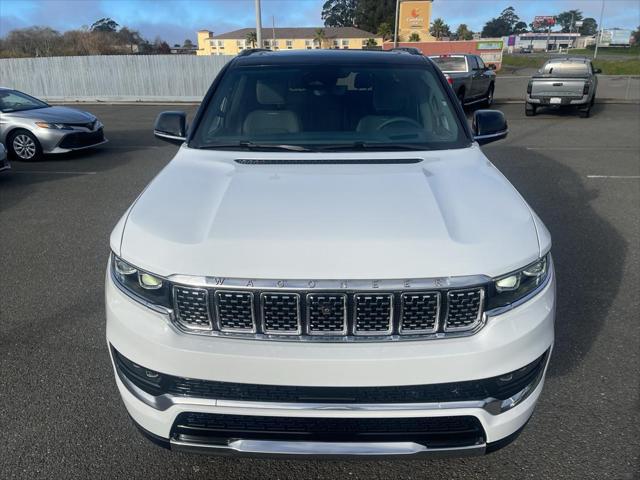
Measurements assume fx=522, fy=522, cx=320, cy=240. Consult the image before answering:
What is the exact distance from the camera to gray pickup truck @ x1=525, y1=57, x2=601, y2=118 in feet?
52.0

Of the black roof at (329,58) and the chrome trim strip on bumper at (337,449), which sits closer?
the chrome trim strip on bumper at (337,449)

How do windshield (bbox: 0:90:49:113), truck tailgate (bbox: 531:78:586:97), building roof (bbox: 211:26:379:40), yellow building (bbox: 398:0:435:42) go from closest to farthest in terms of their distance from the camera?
windshield (bbox: 0:90:49:113) → truck tailgate (bbox: 531:78:586:97) → yellow building (bbox: 398:0:435:42) → building roof (bbox: 211:26:379:40)

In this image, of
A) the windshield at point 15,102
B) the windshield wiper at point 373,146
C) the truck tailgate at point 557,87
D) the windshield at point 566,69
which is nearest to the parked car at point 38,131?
the windshield at point 15,102

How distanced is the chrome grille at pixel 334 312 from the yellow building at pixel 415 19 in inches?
2481

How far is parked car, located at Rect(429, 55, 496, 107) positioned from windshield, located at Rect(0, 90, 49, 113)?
11611 millimetres

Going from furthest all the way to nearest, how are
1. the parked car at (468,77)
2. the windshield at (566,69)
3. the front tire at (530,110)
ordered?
the front tire at (530,110) < the parked car at (468,77) < the windshield at (566,69)

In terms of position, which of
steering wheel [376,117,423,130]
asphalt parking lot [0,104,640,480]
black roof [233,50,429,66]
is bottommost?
asphalt parking lot [0,104,640,480]

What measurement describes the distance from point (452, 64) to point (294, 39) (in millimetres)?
90332

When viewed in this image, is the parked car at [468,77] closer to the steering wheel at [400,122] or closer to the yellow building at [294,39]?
the steering wheel at [400,122]

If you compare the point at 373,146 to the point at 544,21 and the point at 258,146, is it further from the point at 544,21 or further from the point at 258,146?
the point at 544,21

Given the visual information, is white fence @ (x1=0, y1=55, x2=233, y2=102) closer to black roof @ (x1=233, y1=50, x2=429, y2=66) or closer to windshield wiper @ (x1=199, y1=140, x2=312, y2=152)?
black roof @ (x1=233, y1=50, x2=429, y2=66)

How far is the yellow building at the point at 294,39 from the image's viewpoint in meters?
88.1

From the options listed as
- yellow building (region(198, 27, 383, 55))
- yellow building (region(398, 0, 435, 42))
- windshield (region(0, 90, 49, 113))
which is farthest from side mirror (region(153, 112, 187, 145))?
yellow building (region(198, 27, 383, 55))

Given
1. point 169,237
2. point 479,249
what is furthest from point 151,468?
point 479,249
